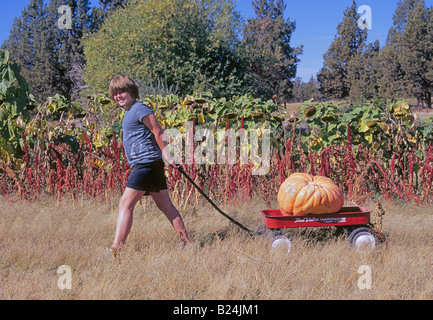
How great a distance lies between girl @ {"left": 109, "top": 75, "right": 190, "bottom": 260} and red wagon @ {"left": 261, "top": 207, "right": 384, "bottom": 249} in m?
0.97

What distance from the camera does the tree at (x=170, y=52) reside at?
1692 cm

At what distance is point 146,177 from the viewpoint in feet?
11.3

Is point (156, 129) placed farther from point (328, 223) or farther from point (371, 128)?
point (371, 128)

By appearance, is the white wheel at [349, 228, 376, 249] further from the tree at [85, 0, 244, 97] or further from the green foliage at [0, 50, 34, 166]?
the tree at [85, 0, 244, 97]

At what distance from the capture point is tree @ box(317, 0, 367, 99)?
41969 mm

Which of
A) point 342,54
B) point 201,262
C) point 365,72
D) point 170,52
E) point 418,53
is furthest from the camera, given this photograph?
point 342,54

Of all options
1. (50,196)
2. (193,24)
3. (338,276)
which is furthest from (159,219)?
(193,24)

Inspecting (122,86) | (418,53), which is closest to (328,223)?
(122,86)

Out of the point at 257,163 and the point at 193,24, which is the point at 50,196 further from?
the point at 193,24

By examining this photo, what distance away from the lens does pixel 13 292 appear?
2.87m

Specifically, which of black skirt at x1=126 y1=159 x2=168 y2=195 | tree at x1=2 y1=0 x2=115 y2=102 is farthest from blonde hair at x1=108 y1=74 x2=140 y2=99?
tree at x1=2 y1=0 x2=115 y2=102

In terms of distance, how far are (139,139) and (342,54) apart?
4274cm

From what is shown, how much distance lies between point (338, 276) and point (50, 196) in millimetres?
3746

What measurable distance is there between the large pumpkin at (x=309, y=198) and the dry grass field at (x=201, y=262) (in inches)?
10.6
